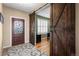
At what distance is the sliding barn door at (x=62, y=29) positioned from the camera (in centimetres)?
107

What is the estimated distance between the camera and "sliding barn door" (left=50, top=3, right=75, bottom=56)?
1.07 meters

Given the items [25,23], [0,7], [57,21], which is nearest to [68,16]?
[57,21]

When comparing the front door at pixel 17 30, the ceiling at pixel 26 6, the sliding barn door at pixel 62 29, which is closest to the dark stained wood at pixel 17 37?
the front door at pixel 17 30

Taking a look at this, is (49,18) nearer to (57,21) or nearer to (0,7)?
(57,21)

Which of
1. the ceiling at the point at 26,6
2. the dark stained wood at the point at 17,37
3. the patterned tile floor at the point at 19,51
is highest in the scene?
the ceiling at the point at 26,6

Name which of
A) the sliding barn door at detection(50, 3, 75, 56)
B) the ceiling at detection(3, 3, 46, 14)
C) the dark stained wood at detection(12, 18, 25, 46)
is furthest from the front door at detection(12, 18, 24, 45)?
the sliding barn door at detection(50, 3, 75, 56)

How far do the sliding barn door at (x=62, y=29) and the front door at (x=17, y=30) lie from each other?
35 cm

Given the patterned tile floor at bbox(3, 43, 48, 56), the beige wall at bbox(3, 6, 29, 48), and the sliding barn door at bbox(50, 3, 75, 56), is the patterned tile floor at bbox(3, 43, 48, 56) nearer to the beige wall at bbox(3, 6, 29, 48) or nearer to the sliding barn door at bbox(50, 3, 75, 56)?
the beige wall at bbox(3, 6, 29, 48)

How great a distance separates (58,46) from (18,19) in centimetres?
61

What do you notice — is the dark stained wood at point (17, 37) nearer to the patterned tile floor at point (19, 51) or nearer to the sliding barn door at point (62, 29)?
the patterned tile floor at point (19, 51)

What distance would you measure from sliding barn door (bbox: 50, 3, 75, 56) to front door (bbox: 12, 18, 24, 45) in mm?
353

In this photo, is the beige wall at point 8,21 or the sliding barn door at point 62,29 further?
the sliding barn door at point 62,29

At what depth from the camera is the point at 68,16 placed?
112 centimetres

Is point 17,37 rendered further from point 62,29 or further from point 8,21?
point 62,29
